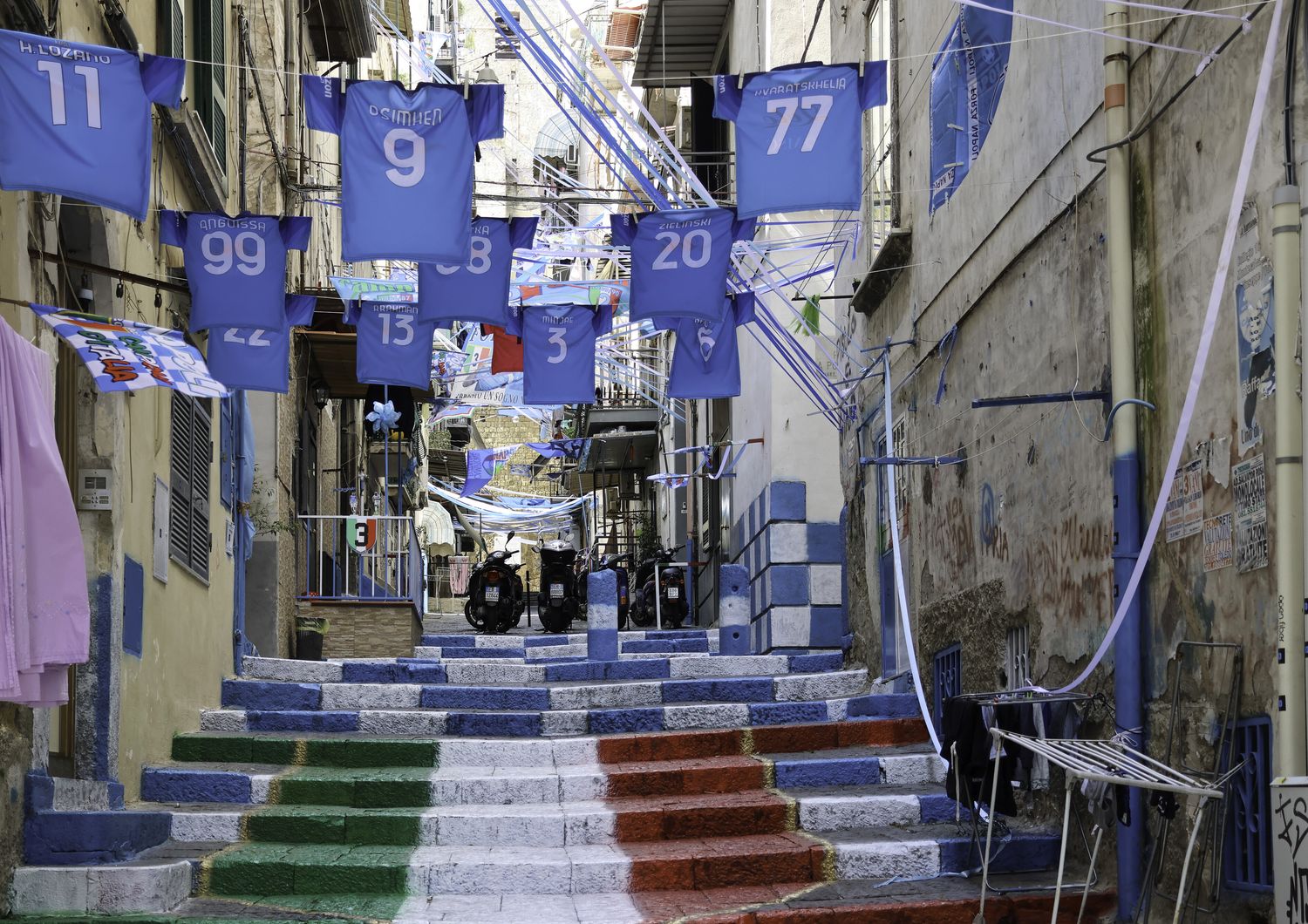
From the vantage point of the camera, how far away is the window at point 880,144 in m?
13.0

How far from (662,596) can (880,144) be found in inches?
400

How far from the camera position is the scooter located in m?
21.4

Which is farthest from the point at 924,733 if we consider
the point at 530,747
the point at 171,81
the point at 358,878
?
the point at 171,81

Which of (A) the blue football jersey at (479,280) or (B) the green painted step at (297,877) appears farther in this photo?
(A) the blue football jersey at (479,280)

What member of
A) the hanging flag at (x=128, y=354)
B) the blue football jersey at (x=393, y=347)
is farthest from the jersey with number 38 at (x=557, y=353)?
the hanging flag at (x=128, y=354)

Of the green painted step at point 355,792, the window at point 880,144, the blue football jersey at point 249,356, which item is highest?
the window at point 880,144

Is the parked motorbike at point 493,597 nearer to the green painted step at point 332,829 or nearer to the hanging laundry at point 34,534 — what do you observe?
the green painted step at point 332,829

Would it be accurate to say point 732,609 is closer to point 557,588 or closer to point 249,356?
point 557,588

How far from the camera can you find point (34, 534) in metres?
6.86

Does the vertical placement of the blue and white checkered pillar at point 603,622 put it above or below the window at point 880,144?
below

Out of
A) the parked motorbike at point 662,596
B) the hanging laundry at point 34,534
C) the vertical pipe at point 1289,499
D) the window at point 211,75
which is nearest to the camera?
the vertical pipe at point 1289,499

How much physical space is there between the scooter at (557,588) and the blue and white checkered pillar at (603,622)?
5896 mm

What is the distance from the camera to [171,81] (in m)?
7.75

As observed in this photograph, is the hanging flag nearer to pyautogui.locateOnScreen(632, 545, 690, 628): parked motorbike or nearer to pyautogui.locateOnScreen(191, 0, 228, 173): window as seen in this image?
pyautogui.locateOnScreen(191, 0, 228, 173): window
